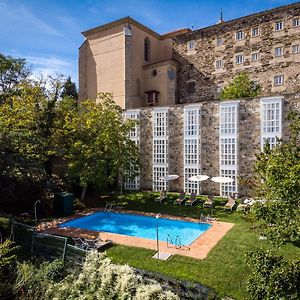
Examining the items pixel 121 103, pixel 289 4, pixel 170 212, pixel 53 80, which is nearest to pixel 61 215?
pixel 170 212

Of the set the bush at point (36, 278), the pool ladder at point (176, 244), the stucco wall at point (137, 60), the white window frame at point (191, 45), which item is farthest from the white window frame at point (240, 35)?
the bush at point (36, 278)

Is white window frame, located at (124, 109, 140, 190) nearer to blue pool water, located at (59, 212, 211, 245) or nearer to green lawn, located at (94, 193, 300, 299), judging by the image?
blue pool water, located at (59, 212, 211, 245)

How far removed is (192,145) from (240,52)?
1700 centimetres

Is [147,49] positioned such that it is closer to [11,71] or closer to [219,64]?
[219,64]

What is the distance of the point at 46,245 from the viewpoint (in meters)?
11.1

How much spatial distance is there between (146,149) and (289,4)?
72.3ft

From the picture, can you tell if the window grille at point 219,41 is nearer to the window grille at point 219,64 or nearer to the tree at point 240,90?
the window grille at point 219,64

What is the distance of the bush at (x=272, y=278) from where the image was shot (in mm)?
6625

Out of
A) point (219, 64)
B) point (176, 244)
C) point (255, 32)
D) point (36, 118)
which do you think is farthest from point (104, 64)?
point (176, 244)

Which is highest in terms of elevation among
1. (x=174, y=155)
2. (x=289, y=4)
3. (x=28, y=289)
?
(x=289, y=4)


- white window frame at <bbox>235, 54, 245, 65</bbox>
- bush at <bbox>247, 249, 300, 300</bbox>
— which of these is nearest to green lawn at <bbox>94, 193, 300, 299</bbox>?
bush at <bbox>247, 249, 300, 300</bbox>

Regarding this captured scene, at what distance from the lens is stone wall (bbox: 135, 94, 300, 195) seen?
68.0 feet

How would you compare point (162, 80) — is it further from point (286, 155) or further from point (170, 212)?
point (286, 155)

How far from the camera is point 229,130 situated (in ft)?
70.7
